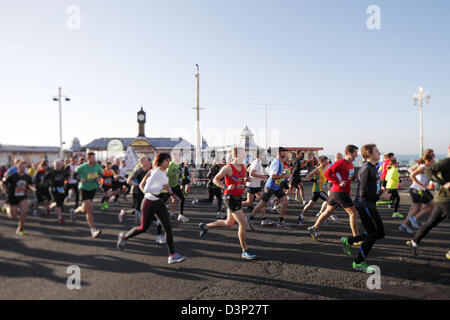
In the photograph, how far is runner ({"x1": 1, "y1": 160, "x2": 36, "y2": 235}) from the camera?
610cm

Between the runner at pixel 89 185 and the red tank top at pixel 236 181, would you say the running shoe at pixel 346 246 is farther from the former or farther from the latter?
the runner at pixel 89 185

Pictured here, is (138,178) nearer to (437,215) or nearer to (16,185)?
(16,185)

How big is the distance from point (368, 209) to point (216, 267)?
8.78 ft

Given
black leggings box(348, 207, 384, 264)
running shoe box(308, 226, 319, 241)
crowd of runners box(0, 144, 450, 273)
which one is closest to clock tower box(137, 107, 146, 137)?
crowd of runners box(0, 144, 450, 273)

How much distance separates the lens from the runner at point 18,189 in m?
6.10

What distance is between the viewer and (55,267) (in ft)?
15.1

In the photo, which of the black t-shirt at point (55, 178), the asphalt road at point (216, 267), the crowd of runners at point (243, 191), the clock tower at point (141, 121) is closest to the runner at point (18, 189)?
the crowd of runners at point (243, 191)

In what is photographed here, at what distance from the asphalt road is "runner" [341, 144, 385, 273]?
0.27 meters

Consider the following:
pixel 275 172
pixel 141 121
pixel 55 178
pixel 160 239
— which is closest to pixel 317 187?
pixel 275 172

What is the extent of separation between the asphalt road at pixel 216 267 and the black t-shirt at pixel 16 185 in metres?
1.06

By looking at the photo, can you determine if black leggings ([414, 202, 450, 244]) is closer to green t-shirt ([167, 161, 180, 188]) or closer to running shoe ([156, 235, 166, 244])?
running shoe ([156, 235, 166, 244])

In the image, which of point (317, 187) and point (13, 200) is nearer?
point (13, 200)

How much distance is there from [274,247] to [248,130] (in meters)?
49.2

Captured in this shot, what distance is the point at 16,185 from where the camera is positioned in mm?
6129
